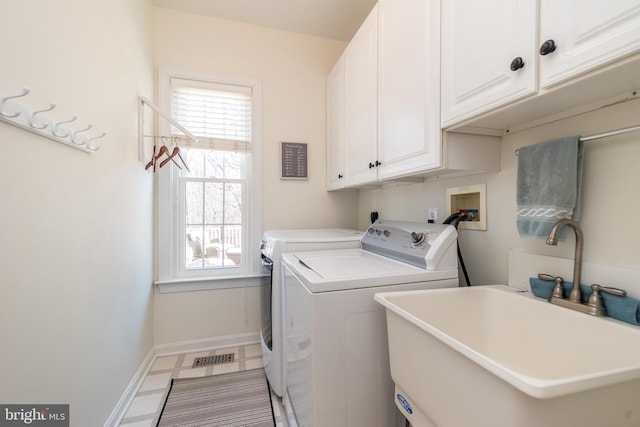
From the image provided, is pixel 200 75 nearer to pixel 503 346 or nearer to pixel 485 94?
pixel 485 94

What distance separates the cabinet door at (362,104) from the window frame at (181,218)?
2.87 ft

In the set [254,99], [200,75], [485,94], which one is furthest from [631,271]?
[200,75]

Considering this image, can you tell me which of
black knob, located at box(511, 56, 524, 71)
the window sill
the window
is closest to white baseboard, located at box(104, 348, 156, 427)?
the window sill

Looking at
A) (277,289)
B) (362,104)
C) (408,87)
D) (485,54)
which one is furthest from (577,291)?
(362,104)

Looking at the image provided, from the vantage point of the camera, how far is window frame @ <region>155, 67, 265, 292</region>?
2221 millimetres

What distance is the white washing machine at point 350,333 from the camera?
1.04 metres

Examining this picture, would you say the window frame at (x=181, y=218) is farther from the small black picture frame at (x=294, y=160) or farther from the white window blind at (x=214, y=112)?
the small black picture frame at (x=294, y=160)

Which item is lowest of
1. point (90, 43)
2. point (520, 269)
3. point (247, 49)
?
point (520, 269)

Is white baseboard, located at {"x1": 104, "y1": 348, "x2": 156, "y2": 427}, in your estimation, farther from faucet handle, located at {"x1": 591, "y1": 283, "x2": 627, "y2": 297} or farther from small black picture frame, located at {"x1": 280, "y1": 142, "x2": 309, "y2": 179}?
faucet handle, located at {"x1": 591, "y1": 283, "x2": 627, "y2": 297}

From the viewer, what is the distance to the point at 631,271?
821mm

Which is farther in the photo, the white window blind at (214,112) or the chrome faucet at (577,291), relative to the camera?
the white window blind at (214,112)

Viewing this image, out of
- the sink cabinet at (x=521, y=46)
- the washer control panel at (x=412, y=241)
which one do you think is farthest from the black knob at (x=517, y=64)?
the washer control panel at (x=412, y=241)

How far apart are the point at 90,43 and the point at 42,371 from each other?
4.63ft

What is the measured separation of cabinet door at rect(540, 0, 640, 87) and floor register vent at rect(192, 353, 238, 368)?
2556mm
